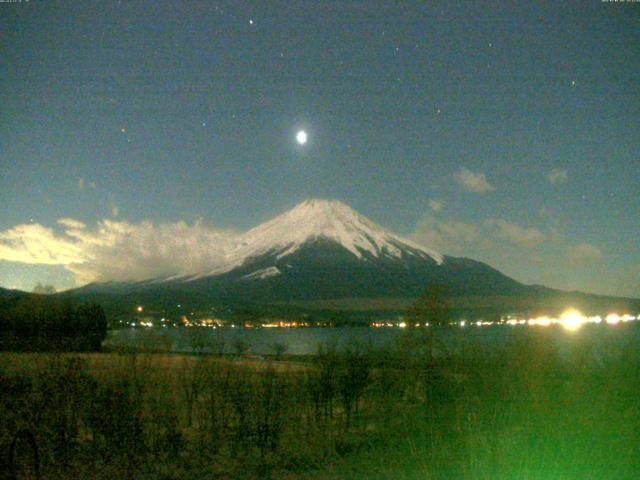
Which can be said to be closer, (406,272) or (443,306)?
(443,306)

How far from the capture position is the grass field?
7570 mm

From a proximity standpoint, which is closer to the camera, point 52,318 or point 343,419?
point 343,419

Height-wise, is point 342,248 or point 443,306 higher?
point 342,248

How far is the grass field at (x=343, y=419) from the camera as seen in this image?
24.8ft

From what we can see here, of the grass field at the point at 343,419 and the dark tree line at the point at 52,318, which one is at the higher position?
the dark tree line at the point at 52,318

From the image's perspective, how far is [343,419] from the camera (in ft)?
40.6

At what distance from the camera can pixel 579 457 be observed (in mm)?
7320

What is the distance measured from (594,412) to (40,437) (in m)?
6.65

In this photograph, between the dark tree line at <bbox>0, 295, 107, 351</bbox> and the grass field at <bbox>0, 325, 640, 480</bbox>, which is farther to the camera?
the dark tree line at <bbox>0, 295, 107, 351</bbox>

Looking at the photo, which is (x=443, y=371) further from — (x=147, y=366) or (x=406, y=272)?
(x=406, y=272)

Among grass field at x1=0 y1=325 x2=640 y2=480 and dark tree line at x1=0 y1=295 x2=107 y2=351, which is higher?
dark tree line at x1=0 y1=295 x2=107 y2=351

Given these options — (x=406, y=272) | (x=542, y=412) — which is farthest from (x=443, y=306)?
(x=406, y=272)

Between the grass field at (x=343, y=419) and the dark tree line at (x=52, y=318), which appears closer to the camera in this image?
the grass field at (x=343, y=419)

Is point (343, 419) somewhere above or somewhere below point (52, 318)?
below
